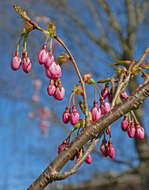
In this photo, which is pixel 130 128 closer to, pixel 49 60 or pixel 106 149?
pixel 106 149

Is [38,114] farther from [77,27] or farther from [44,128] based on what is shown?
[77,27]

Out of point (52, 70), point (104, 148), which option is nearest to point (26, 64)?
point (52, 70)

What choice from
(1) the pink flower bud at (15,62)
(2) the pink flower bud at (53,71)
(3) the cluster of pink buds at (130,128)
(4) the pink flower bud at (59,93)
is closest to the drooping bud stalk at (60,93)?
(4) the pink flower bud at (59,93)

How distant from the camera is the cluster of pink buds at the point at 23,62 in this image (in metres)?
1.14

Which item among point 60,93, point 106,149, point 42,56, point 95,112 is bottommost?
point 106,149

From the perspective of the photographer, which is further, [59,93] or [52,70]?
[59,93]

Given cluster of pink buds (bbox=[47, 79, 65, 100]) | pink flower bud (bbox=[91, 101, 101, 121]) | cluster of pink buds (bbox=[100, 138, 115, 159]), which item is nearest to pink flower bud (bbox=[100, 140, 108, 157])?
cluster of pink buds (bbox=[100, 138, 115, 159])

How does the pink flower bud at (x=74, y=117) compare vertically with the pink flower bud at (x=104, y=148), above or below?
above

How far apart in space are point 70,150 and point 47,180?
0.12 meters

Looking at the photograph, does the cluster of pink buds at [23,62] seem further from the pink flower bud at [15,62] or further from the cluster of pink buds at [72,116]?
the cluster of pink buds at [72,116]

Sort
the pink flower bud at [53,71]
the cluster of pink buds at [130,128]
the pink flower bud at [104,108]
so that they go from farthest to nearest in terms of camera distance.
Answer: the cluster of pink buds at [130,128], the pink flower bud at [104,108], the pink flower bud at [53,71]

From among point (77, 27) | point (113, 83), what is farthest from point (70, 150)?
point (77, 27)

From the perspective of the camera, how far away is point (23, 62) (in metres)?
1.15

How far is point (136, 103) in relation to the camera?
926 mm
